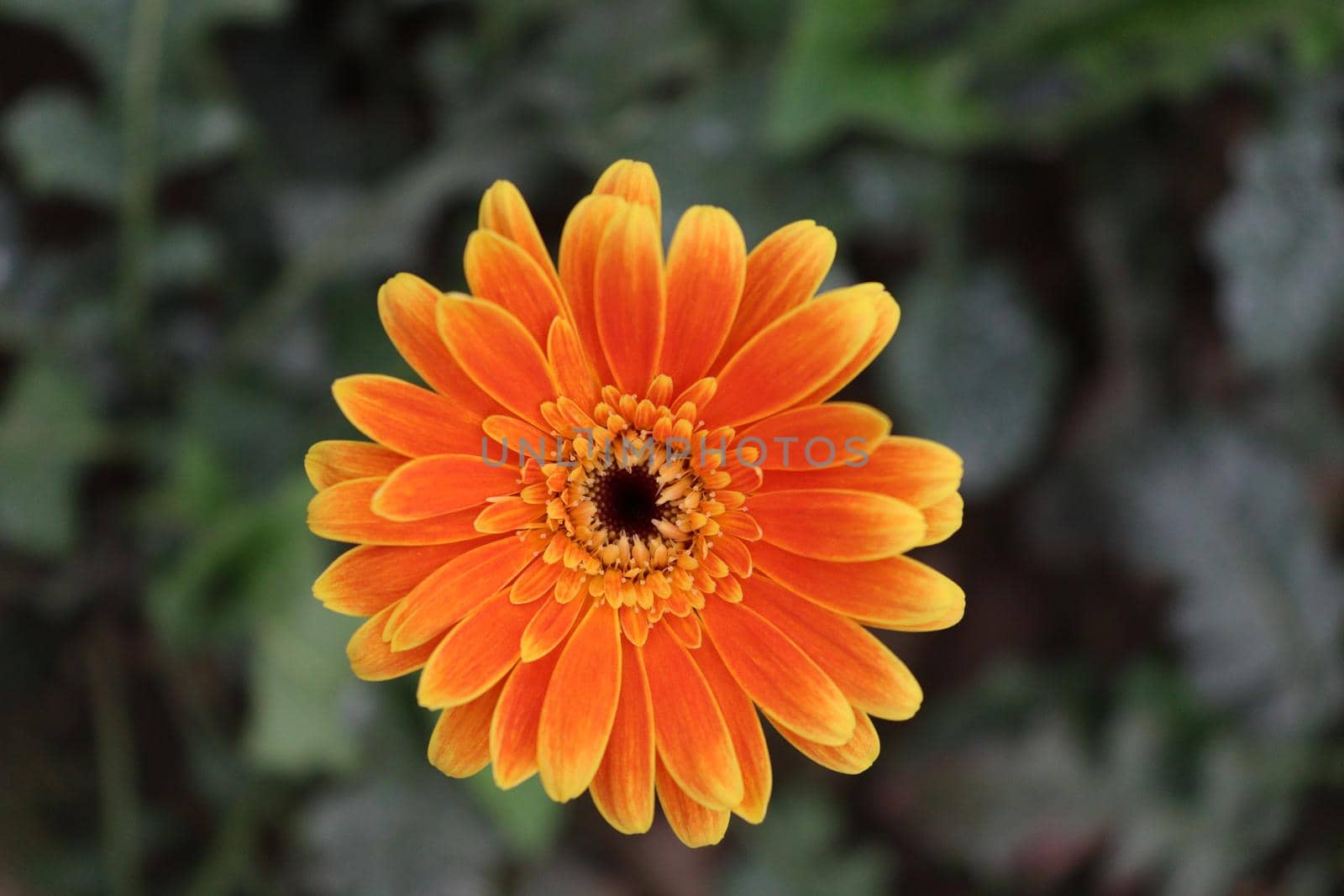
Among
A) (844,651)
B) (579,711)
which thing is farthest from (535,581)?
(844,651)

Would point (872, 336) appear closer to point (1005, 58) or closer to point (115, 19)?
point (1005, 58)

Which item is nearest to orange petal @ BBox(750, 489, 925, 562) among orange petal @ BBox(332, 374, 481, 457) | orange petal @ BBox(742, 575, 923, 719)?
orange petal @ BBox(742, 575, 923, 719)

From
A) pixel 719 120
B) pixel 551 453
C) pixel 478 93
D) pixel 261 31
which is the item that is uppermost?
pixel 261 31

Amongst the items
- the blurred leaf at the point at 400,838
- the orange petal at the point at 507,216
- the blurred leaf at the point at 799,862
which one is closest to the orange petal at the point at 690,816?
the orange petal at the point at 507,216

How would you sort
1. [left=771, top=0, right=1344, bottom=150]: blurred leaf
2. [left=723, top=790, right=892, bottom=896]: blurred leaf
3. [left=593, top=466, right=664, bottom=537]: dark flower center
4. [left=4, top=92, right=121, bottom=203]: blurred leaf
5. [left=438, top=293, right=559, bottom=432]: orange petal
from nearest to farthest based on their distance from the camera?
[left=438, top=293, right=559, bottom=432]: orange petal < [left=593, top=466, right=664, bottom=537]: dark flower center < [left=771, top=0, right=1344, bottom=150]: blurred leaf < [left=4, top=92, right=121, bottom=203]: blurred leaf < [left=723, top=790, right=892, bottom=896]: blurred leaf

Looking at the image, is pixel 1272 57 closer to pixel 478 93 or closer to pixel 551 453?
pixel 478 93

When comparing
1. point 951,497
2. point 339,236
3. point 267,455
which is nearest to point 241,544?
point 267,455

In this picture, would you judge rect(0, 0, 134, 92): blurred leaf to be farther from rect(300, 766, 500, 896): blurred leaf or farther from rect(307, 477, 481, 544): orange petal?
rect(300, 766, 500, 896): blurred leaf
